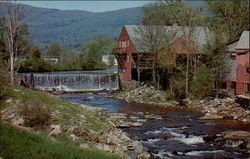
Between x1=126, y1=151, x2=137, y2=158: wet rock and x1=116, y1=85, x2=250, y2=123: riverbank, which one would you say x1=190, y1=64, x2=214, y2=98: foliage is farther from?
x1=126, y1=151, x2=137, y2=158: wet rock

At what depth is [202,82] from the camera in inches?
1193

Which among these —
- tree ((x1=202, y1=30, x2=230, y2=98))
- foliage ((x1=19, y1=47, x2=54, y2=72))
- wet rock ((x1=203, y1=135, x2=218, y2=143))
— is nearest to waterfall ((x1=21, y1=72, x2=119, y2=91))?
tree ((x1=202, y1=30, x2=230, y2=98))

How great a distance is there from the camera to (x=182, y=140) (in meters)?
17.3

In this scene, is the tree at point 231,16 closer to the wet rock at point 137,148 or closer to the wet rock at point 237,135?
the wet rock at point 237,135

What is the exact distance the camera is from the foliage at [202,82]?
29.9 m

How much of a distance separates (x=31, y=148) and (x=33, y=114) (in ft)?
17.8

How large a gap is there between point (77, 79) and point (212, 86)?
707 inches

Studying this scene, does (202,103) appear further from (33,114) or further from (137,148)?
(33,114)

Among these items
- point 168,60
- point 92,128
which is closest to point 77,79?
point 168,60

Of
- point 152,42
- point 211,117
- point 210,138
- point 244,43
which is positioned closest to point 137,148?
point 210,138

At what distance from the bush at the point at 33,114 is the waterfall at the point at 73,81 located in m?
26.7

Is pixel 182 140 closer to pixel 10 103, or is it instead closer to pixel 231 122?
pixel 231 122

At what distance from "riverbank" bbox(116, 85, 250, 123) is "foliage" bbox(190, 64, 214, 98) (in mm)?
948

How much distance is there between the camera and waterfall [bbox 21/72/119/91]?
41250 mm
